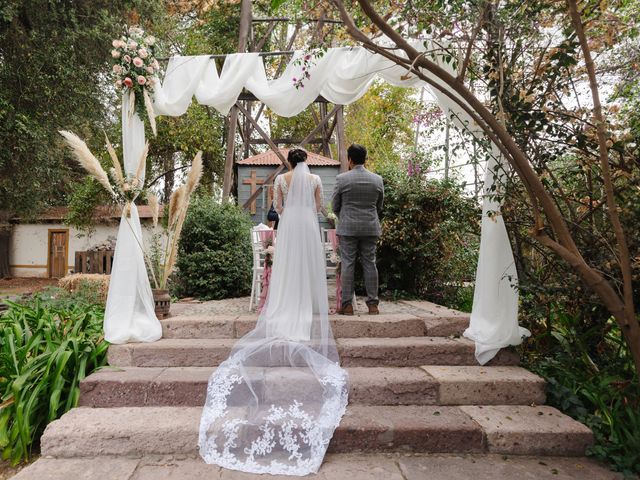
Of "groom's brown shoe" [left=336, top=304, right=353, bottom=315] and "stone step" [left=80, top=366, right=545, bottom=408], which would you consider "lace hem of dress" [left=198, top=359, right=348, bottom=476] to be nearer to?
"stone step" [left=80, top=366, right=545, bottom=408]

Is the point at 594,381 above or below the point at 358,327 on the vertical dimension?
below

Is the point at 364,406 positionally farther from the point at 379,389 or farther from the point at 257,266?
the point at 257,266

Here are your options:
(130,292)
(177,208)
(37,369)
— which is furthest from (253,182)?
(37,369)

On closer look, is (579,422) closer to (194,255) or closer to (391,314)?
(391,314)

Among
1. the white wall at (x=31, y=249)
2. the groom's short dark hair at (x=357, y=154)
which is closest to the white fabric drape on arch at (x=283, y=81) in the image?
the groom's short dark hair at (x=357, y=154)

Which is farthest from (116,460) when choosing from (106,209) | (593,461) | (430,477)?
(106,209)

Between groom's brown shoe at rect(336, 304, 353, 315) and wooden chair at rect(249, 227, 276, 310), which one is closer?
groom's brown shoe at rect(336, 304, 353, 315)

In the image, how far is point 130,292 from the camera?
4051mm

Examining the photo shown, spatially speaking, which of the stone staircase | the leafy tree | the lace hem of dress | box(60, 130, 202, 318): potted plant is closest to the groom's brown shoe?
the stone staircase

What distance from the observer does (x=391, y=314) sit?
15.0ft

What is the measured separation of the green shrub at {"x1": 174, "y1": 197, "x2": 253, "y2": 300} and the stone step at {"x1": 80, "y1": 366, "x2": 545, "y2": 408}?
303 cm

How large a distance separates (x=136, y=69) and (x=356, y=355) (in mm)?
3807

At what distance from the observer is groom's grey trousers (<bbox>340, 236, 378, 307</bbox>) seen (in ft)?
15.2

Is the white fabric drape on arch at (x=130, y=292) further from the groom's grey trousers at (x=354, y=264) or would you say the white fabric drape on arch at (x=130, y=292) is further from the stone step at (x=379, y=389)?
the groom's grey trousers at (x=354, y=264)
